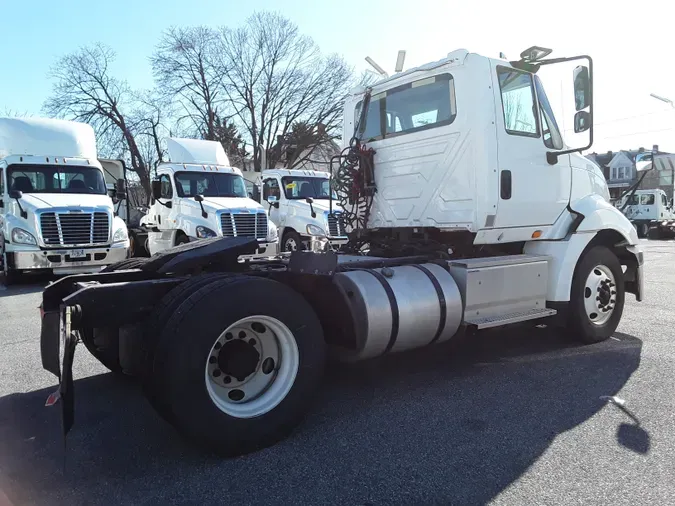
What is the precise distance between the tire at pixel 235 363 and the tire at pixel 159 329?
44 millimetres

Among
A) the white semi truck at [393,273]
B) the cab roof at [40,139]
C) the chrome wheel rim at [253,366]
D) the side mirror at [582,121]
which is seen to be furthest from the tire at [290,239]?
the chrome wheel rim at [253,366]

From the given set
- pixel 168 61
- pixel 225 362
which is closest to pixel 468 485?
pixel 225 362

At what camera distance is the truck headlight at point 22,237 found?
35.6 feet

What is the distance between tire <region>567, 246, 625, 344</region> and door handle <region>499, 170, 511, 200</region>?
3.97 ft

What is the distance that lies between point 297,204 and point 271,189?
1.26 metres

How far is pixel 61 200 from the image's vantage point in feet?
37.9

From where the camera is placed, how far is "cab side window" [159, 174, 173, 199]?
13742 mm

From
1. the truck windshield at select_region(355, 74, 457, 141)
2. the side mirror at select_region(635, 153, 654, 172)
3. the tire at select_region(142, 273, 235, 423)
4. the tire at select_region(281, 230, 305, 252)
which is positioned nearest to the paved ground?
the tire at select_region(142, 273, 235, 423)

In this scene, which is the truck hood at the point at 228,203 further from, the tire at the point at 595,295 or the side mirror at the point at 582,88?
the side mirror at the point at 582,88

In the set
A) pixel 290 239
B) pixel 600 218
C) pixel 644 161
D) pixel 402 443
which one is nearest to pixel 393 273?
pixel 402 443

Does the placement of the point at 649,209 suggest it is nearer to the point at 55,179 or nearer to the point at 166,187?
the point at 166,187

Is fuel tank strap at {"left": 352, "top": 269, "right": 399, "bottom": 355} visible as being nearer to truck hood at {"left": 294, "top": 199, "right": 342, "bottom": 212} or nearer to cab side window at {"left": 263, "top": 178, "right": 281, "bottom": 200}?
truck hood at {"left": 294, "top": 199, "right": 342, "bottom": 212}

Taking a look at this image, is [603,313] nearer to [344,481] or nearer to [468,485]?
[468,485]

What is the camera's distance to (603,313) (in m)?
5.86
